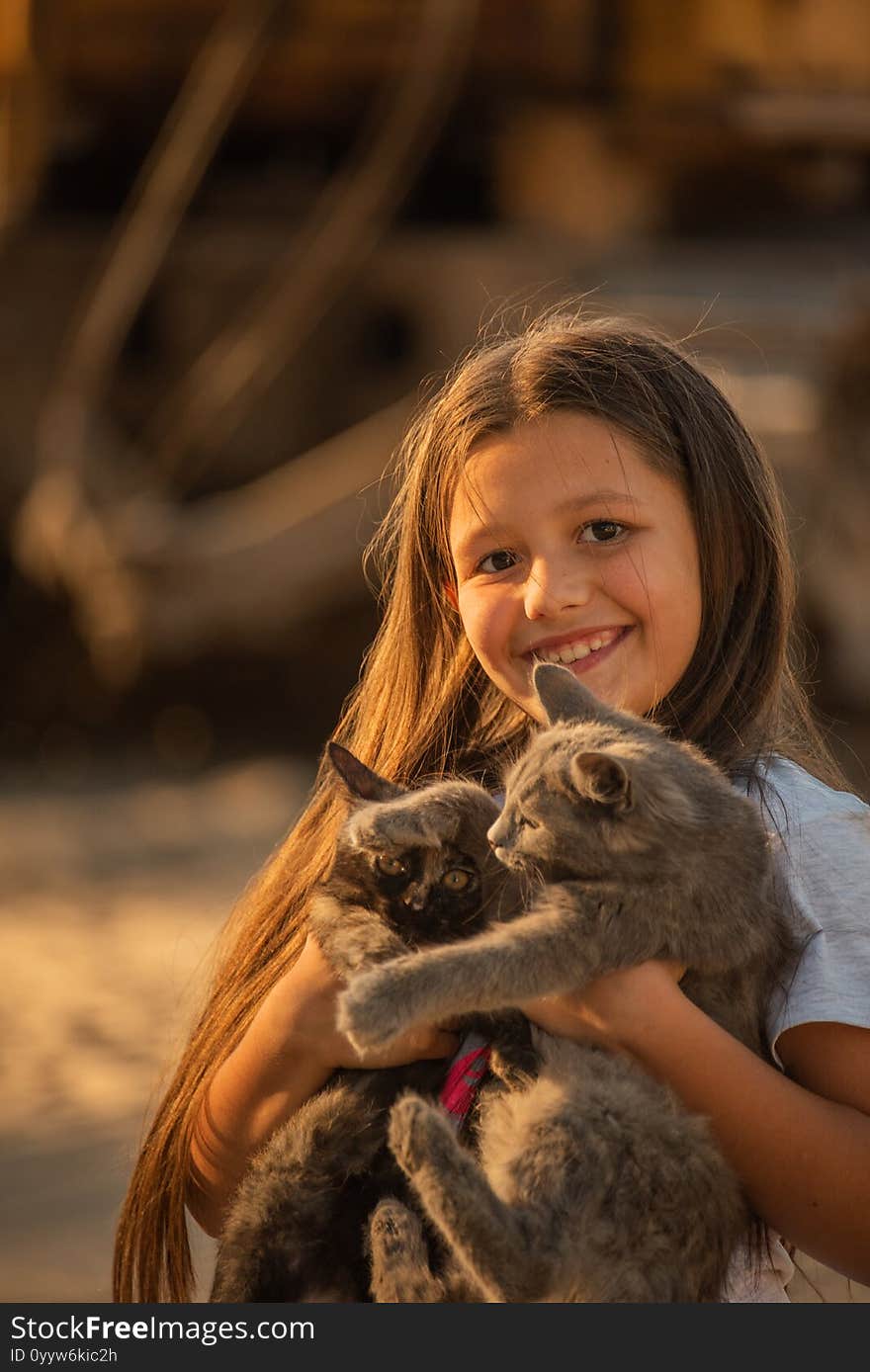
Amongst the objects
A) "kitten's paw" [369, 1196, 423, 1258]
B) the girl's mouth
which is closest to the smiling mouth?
the girl's mouth

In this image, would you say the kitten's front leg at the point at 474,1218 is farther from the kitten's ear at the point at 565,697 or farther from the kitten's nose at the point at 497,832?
the kitten's ear at the point at 565,697

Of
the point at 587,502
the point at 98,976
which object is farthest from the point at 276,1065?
the point at 98,976

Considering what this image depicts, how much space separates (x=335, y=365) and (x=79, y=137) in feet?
7.47

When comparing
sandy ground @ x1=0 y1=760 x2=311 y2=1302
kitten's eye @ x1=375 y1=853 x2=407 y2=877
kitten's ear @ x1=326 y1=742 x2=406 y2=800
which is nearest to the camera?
kitten's eye @ x1=375 y1=853 x2=407 y2=877

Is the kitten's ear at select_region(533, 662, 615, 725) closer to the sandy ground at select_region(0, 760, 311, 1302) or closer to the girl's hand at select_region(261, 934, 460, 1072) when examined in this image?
the girl's hand at select_region(261, 934, 460, 1072)

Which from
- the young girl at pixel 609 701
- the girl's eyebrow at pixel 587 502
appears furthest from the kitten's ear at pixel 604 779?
the girl's eyebrow at pixel 587 502

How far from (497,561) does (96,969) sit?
4292 millimetres

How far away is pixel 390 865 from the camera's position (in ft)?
7.79

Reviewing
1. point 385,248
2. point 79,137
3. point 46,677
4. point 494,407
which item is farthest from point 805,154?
point 494,407

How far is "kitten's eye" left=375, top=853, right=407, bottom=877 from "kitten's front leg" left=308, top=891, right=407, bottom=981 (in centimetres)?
9

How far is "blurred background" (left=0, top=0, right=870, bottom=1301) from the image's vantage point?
764 centimetres

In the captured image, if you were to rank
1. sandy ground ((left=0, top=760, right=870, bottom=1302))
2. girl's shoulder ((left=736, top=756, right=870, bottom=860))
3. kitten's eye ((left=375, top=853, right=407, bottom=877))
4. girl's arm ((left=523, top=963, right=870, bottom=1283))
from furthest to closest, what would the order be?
sandy ground ((left=0, top=760, right=870, bottom=1302)) → kitten's eye ((left=375, top=853, right=407, bottom=877)) → girl's shoulder ((left=736, top=756, right=870, bottom=860)) → girl's arm ((left=523, top=963, right=870, bottom=1283))

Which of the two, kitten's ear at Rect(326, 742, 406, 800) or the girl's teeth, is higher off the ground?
the girl's teeth

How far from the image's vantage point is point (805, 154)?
9133mm
